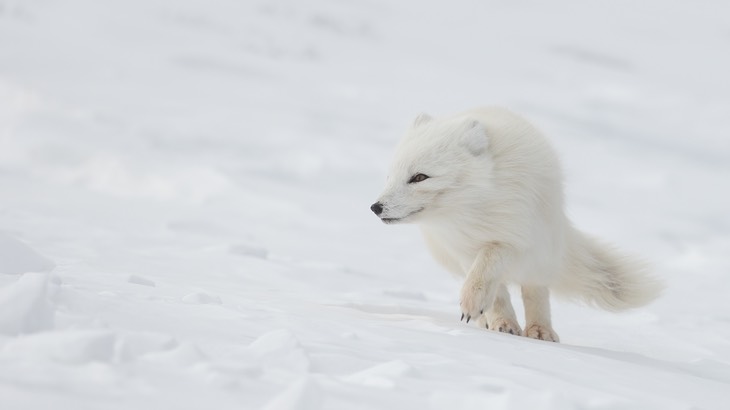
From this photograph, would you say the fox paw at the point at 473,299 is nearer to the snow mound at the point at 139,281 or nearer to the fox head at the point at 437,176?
the fox head at the point at 437,176

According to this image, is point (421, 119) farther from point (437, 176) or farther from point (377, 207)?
point (377, 207)

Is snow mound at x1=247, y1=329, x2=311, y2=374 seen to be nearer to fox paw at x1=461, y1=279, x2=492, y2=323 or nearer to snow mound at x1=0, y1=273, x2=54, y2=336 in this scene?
snow mound at x1=0, y1=273, x2=54, y2=336

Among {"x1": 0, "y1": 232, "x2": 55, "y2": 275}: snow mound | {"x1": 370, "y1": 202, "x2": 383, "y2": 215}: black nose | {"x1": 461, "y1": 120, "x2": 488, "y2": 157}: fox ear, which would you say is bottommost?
{"x1": 0, "y1": 232, "x2": 55, "y2": 275}: snow mound

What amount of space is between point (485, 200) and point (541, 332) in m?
1.01

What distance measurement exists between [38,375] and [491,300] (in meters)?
2.69

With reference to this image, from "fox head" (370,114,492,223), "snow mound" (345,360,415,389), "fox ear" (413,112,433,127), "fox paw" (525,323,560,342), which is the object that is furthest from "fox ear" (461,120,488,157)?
"snow mound" (345,360,415,389)

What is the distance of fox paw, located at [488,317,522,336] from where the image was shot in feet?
15.4

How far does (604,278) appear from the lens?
5062 mm

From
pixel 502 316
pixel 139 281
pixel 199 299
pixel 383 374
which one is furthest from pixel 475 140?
pixel 383 374

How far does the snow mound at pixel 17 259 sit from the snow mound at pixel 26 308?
1194mm

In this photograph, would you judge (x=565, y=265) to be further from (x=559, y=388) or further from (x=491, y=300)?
(x=559, y=388)

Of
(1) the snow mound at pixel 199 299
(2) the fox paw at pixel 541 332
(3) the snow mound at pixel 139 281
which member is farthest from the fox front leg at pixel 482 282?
(3) the snow mound at pixel 139 281

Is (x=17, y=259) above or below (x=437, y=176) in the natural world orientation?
below

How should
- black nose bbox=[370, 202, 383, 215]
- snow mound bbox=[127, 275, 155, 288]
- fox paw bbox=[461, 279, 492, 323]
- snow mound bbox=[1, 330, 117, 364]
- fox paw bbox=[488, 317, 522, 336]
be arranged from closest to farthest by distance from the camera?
snow mound bbox=[1, 330, 117, 364] < snow mound bbox=[127, 275, 155, 288] < fox paw bbox=[461, 279, 492, 323] < black nose bbox=[370, 202, 383, 215] < fox paw bbox=[488, 317, 522, 336]
